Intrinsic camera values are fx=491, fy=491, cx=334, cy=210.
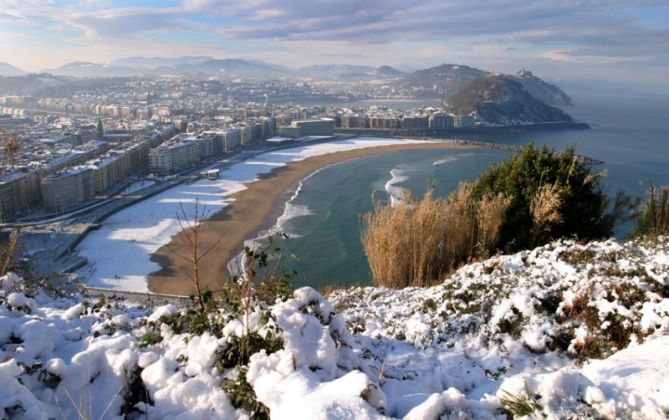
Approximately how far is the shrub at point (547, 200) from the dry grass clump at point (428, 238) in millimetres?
381

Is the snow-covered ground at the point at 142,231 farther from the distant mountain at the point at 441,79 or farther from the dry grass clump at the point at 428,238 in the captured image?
the distant mountain at the point at 441,79

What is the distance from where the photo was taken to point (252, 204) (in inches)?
789

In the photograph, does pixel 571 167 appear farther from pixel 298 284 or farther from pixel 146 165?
pixel 146 165

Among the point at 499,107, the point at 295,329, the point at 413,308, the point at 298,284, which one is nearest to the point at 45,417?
the point at 295,329

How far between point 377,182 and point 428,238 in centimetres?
1775

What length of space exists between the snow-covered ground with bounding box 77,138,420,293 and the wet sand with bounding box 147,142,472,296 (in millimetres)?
402

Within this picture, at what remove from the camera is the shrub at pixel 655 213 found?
7671mm

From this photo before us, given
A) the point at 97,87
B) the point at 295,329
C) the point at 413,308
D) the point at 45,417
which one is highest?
the point at 97,87

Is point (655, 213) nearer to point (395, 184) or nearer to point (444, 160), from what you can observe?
point (395, 184)

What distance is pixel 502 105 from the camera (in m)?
64.2

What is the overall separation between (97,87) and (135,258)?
92185 mm

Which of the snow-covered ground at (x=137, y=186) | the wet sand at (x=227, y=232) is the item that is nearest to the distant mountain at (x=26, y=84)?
the snow-covered ground at (x=137, y=186)

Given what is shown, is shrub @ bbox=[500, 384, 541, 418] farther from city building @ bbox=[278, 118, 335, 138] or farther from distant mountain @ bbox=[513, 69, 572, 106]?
distant mountain @ bbox=[513, 69, 572, 106]

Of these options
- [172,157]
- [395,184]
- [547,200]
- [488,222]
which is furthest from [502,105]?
[488,222]
